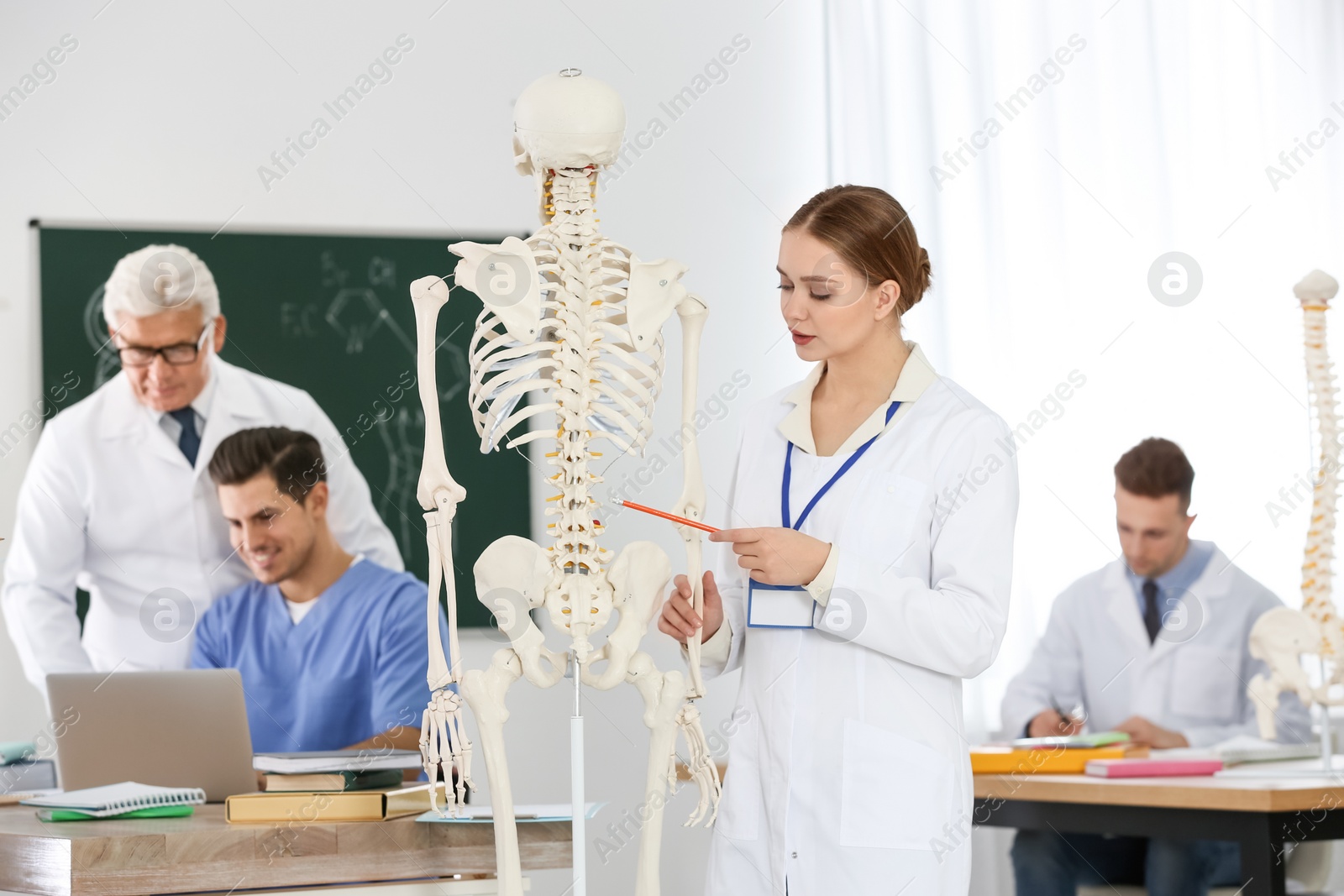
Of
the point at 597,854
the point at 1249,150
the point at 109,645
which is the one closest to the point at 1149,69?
the point at 1249,150

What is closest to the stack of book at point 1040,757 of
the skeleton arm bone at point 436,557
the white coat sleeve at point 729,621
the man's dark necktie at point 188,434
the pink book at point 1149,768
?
the pink book at point 1149,768

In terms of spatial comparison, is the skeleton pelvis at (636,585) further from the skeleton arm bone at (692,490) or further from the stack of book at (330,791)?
the stack of book at (330,791)

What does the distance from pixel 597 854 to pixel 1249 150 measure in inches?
122

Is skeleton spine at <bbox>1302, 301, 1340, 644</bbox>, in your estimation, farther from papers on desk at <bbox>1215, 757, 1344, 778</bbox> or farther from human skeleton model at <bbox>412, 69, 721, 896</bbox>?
human skeleton model at <bbox>412, 69, 721, 896</bbox>

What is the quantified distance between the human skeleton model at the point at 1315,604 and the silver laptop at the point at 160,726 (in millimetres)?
2344

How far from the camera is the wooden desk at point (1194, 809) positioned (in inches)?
87.4

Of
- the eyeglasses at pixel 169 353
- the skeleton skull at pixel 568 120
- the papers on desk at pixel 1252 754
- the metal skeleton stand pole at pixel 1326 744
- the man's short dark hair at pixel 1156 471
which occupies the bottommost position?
the papers on desk at pixel 1252 754

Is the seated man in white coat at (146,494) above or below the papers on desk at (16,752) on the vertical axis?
above

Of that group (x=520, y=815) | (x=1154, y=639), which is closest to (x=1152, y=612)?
(x=1154, y=639)

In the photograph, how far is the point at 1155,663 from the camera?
368 centimetres

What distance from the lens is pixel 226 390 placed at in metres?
3.80

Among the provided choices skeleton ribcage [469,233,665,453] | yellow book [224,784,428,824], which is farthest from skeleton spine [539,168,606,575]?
yellow book [224,784,428,824]

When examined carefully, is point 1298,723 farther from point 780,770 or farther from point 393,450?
point 393,450

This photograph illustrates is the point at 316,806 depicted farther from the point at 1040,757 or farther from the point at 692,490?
the point at 1040,757
